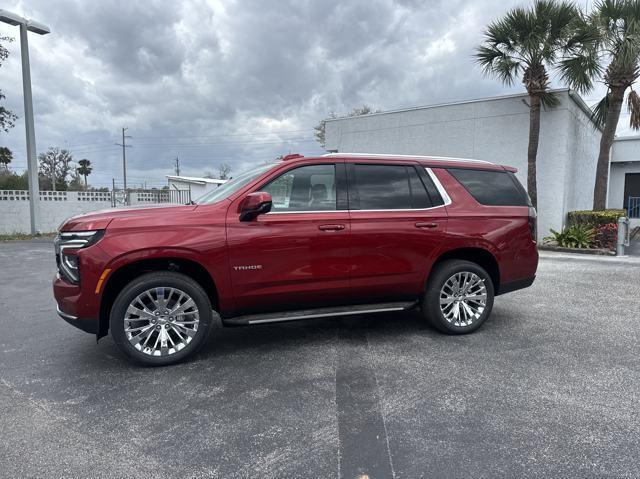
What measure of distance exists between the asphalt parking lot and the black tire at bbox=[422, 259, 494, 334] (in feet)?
0.46

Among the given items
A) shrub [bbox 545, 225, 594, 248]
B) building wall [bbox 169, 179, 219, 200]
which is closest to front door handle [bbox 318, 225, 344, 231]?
shrub [bbox 545, 225, 594, 248]

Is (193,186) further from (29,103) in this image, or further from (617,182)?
(617,182)

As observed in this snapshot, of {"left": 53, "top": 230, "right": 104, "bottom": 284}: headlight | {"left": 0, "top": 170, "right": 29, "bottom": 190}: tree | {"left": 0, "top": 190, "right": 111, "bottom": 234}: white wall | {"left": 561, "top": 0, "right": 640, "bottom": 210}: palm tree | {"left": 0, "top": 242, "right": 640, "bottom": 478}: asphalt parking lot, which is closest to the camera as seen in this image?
{"left": 0, "top": 242, "right": 640, "bottom": 478}: asphalt parking lot

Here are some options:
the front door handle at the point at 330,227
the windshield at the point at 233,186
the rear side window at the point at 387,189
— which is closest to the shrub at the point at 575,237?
the rear side window at the point at 387,189

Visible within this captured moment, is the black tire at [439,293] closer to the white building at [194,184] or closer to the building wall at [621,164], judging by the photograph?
the building wall at [621,164]

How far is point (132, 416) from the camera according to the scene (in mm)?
3041

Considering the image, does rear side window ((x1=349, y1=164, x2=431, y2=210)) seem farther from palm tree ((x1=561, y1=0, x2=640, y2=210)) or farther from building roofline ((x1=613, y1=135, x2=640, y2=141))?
building roofline ((x1=613, y1=135, x2=640, y2=141))

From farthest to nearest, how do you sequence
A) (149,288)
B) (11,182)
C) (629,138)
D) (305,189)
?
(11,182), (629,138), (305,189), (149,288)

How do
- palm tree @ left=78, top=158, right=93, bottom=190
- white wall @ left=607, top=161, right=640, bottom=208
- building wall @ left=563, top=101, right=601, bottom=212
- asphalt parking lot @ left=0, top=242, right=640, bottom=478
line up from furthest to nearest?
palm tree @ left=78, top=158, right=93, bottom=190 < white wall @ left=607, top=161, right=640, bottom=208 < building wall @ left=563, top=101, right=601, bottom=212 < asphalt parking lot @ left=0, top=242, right=640, bottom=478

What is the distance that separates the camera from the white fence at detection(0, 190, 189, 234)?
16766 millimetres

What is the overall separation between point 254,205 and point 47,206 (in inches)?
678

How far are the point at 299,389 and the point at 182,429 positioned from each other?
37.2 inches

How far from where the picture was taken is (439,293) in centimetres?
463

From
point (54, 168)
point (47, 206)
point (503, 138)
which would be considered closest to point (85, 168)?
point (54, 168)
